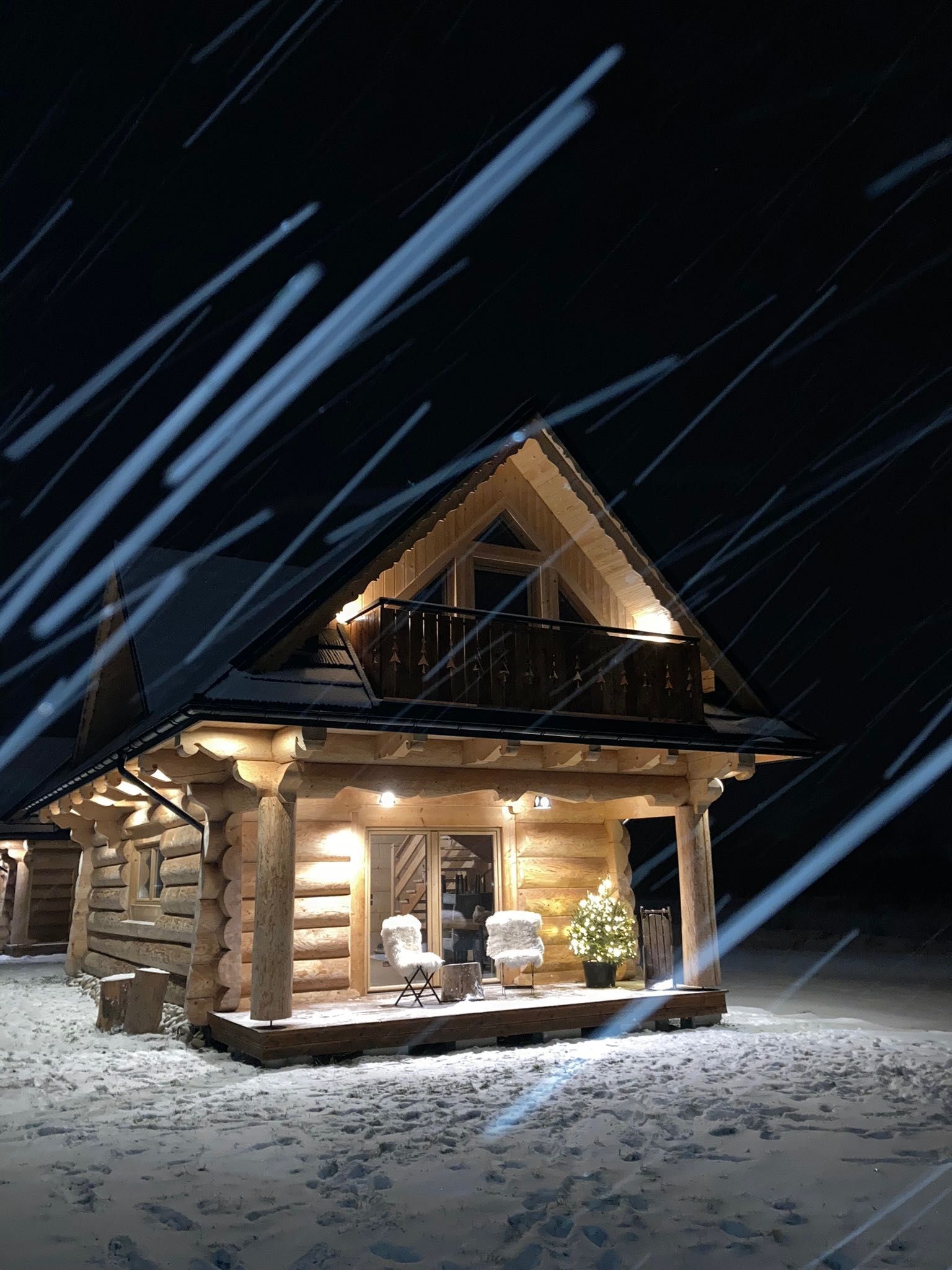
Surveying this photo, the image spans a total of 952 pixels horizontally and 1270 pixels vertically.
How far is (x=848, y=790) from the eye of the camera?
151 ft

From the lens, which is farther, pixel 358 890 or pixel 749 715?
pixel 749 715

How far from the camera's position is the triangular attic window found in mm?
11703

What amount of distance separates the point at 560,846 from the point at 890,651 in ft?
152

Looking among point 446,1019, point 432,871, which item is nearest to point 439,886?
point 432,871

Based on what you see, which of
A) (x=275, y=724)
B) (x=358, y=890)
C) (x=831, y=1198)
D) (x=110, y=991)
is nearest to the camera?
(x=831, y=1198)

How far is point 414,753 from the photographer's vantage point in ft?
31.3

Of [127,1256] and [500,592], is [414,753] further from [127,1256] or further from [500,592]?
[127,1256]

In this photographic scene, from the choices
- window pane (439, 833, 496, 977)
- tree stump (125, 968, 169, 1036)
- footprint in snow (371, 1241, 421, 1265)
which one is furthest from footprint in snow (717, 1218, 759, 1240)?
window pane (439, 833, 496, 977)

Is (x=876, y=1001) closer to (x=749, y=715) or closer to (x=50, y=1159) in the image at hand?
(x=749, y=715)

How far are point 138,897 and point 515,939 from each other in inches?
243

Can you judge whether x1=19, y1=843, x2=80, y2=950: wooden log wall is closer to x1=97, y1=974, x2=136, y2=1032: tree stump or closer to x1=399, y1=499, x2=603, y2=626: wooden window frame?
x1=97, y1=974, x2=136, y2=1032: tree stump

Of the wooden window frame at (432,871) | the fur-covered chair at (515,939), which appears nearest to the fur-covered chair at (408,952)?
the fur-covered chair at (515,939)

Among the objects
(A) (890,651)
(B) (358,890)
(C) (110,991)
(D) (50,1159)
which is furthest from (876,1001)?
(A) (890,651)

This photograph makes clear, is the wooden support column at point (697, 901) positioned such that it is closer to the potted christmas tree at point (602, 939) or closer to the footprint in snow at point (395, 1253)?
the potted christmas tree at point (602, 939)
